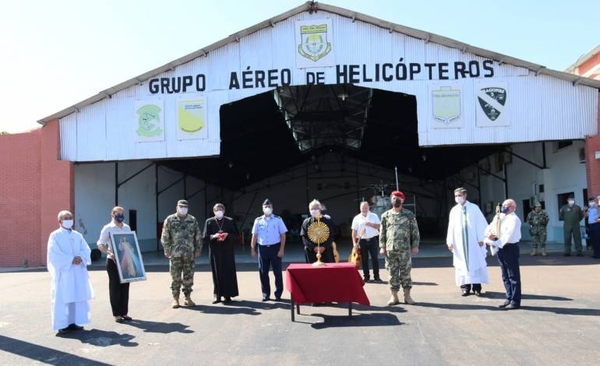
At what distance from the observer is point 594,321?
6.89 meters

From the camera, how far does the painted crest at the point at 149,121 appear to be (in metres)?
Result: 17.8

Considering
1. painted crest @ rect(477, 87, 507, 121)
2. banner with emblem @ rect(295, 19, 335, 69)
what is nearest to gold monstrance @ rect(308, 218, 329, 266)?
banner with emblem @ rect(295, 19, 335, 69)

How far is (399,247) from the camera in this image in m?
8.34

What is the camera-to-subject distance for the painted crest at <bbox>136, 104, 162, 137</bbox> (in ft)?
58.2

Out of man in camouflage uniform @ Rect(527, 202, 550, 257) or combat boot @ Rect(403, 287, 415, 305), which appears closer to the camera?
combat boot @ Rect(403, 287, 415, 305)

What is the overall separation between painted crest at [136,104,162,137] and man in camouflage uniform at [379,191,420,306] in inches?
444

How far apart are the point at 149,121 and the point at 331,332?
42.2 ft

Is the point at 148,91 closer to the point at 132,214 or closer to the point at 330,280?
the point at 132,214

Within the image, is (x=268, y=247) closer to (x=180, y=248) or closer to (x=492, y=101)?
(x=180, y=248)

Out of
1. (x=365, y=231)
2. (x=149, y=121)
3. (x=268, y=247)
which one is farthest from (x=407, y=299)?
(x=149, y=121)

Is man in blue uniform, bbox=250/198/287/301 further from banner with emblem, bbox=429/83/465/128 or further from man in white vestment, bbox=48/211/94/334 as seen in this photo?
banner with emblem, bbox=429/83/465/128

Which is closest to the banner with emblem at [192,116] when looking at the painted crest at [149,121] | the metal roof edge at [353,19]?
the painted crest at [149,121]

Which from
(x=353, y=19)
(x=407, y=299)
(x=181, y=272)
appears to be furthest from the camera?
(x=353, y=19)

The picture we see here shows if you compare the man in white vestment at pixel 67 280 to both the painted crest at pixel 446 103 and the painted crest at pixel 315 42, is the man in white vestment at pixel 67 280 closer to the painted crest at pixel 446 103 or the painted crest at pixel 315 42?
the painted crest at pixel 315 42
